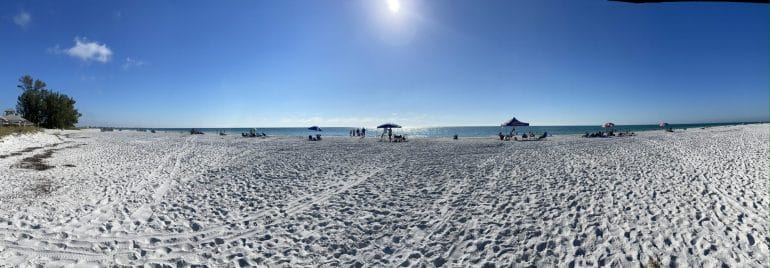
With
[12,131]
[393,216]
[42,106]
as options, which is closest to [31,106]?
[42,106]

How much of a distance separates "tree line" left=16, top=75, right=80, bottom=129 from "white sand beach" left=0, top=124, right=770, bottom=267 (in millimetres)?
67184

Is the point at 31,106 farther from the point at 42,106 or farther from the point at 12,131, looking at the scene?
the point at 12,131

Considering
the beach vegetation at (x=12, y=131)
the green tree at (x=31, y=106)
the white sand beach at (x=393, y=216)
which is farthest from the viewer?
the green tree at (x=31, y=106)

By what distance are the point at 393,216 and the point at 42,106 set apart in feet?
272

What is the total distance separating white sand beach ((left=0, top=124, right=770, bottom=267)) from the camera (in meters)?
5.90

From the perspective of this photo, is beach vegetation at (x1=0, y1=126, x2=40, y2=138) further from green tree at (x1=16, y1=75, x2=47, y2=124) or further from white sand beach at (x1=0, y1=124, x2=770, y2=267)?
green tree at (x1=16, y1=75, x2=47, y2=124)

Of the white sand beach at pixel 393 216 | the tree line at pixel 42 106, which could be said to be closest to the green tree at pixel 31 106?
the tree line at pixel 42 106

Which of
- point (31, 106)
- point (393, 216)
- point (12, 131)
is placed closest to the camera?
point (393, 216)

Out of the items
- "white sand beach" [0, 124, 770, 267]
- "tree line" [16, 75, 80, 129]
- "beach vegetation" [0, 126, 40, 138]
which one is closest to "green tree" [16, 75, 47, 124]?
"tree line" [16, 75, 80, 129]

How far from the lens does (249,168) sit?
14.2m

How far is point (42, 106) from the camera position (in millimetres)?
60531

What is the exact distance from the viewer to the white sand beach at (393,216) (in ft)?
19.4

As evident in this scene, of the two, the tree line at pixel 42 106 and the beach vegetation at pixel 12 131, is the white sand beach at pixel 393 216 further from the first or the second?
the tree line at pixel 42 106

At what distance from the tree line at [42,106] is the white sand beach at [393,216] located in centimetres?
6718
